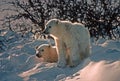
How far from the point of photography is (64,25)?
329 inches

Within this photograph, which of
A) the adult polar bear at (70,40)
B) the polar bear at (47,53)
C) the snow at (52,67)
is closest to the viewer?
the snow at (52,67)

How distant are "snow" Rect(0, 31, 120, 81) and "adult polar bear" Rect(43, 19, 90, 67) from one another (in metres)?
0.19

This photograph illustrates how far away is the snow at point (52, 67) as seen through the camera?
6387mm

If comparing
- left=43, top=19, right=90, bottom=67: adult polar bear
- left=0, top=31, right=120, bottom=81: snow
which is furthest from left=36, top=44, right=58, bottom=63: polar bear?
left=43, top=19, right=90, bottom=67: adult polar bear

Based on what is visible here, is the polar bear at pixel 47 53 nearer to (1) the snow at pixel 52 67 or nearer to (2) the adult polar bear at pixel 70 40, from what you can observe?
(1) the snow at pixel 52 67

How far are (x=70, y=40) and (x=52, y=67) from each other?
27.7 inches

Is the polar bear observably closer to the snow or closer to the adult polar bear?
the snow

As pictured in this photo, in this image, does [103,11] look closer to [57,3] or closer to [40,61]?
[57,3]

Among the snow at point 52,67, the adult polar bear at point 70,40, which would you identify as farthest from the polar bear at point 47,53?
the adult polar bear at point 70,40

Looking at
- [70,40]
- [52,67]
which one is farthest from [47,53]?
[70,40]

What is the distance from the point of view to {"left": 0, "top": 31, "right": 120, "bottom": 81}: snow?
6.39 m

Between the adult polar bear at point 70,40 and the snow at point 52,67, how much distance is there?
186 mm

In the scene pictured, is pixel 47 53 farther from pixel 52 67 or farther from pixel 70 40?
pixel 70 40

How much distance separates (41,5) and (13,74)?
4.63 meters
